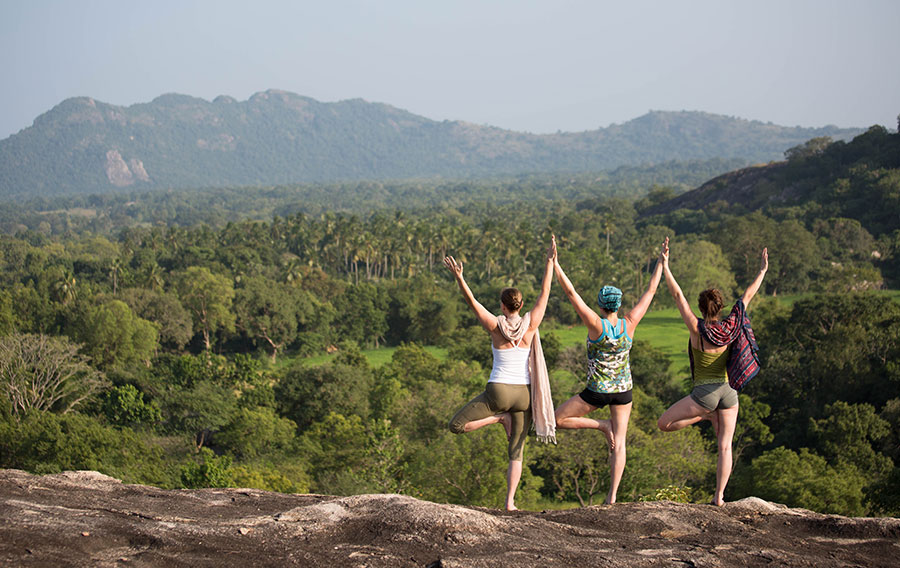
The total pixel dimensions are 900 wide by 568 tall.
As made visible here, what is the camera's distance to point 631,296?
7850cm

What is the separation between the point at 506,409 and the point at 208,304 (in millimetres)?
64232

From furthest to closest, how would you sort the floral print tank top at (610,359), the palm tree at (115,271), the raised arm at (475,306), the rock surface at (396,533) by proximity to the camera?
the palm tree at (115,271)
the floral print tank top at (610,359)
the raised arm at (475,306)
the rock surface at (396,533)

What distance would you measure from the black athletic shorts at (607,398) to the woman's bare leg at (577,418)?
138mm

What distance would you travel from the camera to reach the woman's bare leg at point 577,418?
848 cm

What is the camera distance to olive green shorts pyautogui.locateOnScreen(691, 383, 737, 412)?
8305mm

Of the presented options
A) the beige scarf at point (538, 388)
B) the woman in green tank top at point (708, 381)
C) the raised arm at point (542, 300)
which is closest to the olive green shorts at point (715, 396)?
the woman in green tank top at point (708, 381)

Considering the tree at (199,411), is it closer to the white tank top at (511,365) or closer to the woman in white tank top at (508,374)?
the woman in white tank top at (508,374)

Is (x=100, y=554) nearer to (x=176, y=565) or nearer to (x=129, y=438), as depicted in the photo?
(x=176, y=565)

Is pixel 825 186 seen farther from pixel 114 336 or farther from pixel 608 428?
pixel 608 428

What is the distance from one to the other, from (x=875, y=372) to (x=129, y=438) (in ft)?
120

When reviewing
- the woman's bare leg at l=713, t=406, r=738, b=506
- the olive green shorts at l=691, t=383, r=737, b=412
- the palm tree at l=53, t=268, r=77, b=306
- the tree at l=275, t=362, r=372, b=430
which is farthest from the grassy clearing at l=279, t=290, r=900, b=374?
the olive green shorts at l=691, t=383, r=737, b=412

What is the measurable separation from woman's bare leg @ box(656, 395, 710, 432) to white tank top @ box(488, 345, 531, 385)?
1.83m

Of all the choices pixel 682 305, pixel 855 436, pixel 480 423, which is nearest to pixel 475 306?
pixel 480 423

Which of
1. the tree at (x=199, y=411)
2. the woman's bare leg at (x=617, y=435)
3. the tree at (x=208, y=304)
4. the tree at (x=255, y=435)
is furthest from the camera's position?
the tree at (x=208, y=304)
